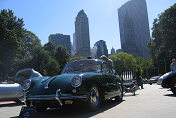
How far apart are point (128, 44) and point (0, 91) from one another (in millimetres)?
116888

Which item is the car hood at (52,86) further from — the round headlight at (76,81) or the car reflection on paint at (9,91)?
the car reflection on paint at (9,91)

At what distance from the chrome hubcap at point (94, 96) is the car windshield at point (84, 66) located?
1.00 meters

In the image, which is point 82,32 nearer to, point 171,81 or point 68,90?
point 171,81

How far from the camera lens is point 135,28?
117312mm

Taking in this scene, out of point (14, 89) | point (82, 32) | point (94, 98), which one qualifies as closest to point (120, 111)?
point (94, 98)

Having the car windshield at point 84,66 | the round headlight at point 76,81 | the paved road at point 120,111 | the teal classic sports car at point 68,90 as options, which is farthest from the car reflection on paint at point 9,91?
the round headlight at point 76,81

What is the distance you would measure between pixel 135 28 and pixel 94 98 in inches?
4668

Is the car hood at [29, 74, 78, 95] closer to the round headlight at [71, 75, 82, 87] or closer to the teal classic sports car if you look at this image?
the teal classic sports car

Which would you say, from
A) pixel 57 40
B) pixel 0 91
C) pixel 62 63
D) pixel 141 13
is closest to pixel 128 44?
pixel 141 13

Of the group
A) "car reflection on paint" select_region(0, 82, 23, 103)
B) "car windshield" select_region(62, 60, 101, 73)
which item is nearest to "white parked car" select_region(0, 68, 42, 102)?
"car reflection on paint" select_region(0, 82, 23, 103)

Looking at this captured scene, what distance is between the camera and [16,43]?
87.1 ft

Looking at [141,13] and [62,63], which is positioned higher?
[141,13]

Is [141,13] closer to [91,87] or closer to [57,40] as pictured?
[57,40]

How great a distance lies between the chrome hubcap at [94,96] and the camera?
4.65m
